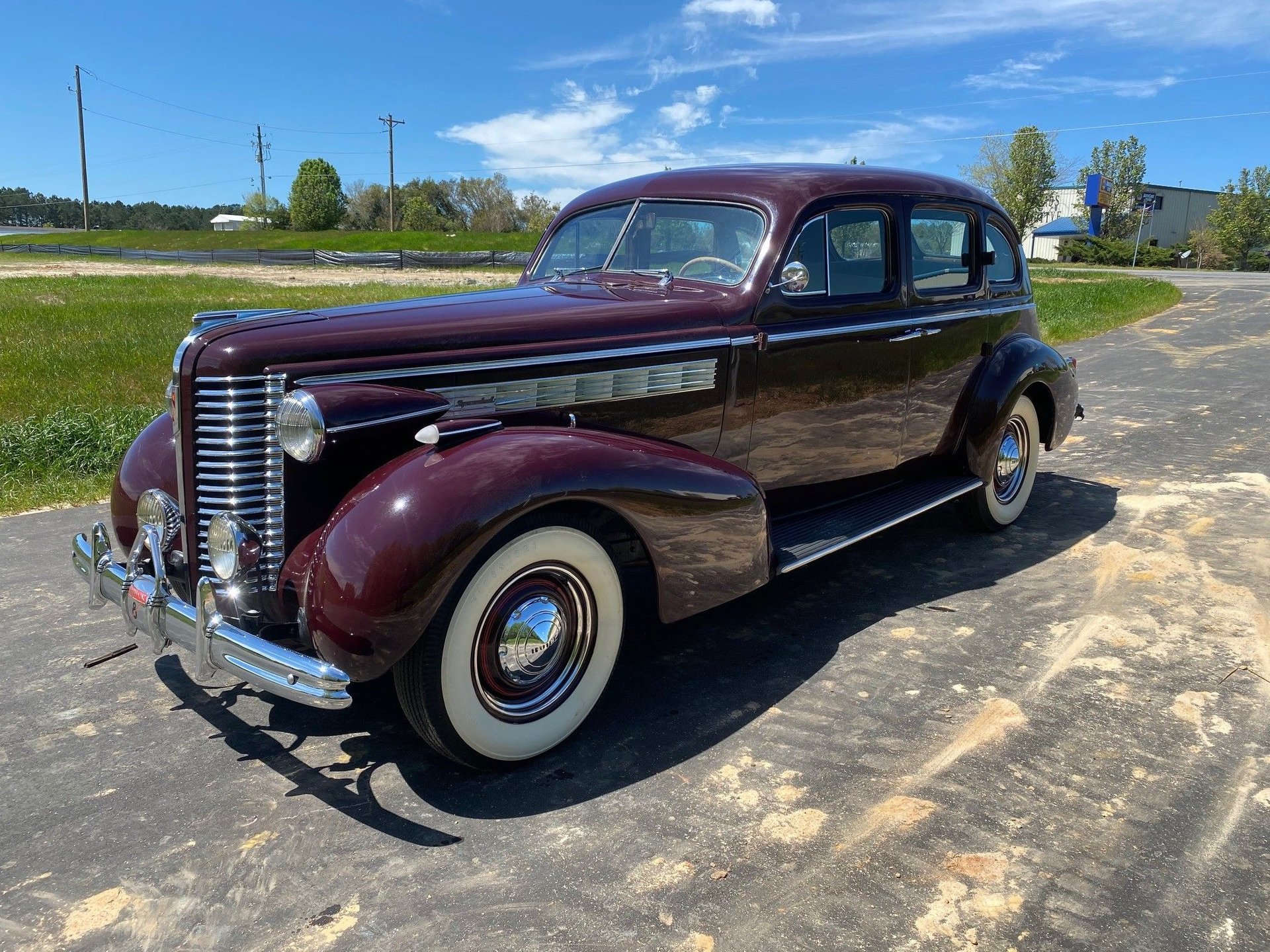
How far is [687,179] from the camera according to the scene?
4223 millimetres

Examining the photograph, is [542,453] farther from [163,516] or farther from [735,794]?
[163,516]

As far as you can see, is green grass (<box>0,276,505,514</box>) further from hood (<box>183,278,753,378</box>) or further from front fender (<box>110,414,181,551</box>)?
hood (<box>183,278,753,378</box>)

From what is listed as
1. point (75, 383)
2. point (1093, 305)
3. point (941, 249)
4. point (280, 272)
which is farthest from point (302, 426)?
point (280, 272)

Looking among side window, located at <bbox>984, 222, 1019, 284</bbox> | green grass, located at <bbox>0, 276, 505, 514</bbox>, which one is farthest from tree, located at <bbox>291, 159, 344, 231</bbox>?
side window, located at <bbox>984, 222, 1019, 284</bbox>

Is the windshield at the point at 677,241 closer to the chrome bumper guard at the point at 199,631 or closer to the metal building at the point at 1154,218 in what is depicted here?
the chrome bumper guard at the point at 199,631

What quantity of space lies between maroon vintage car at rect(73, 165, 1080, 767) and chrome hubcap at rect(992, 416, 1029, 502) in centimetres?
75

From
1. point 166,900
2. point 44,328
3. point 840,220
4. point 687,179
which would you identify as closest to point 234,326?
point 166,900

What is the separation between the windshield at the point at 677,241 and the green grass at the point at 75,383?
12.3ft

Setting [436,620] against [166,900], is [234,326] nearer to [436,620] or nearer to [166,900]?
[436,620]

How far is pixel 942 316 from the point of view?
462 centimetres

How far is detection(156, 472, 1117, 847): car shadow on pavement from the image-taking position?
9.07 ft

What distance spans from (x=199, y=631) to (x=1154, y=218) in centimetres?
7841

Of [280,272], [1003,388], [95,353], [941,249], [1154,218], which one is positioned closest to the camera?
[941,249]

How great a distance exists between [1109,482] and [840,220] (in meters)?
3.26
